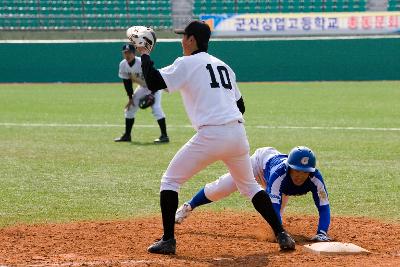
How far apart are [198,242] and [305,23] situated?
29.5m

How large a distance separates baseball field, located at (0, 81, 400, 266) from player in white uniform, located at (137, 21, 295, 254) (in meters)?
0.41

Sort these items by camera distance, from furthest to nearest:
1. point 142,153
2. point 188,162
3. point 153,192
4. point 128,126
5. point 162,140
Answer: point 128,126 → point 162,140 → point 142,153 → point 153,192 → point 188,162

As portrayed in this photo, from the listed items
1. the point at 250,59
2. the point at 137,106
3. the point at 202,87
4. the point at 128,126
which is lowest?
the point at 250,59

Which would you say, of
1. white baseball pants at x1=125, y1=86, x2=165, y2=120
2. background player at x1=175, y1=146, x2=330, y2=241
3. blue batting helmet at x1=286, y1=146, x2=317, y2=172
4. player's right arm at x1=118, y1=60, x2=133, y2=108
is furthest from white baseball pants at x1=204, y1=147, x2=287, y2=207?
player's right arm at x1=118, y1=60, x2=133, y2=108

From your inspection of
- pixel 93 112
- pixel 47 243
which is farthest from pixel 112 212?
pixel 93 112

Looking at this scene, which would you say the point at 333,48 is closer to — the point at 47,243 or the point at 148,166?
the point at 148,166

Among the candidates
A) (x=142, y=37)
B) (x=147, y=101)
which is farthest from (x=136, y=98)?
(x=142, y=37)

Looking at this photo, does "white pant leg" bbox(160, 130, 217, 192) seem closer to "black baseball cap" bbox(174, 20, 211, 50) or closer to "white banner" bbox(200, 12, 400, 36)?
"black baseball cap" bbox(174, 20, 211, 50)

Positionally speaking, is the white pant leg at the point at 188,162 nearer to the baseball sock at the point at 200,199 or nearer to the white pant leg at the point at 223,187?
the white pant leg at the point at 223,187

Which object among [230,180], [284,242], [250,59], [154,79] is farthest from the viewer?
[250,59]

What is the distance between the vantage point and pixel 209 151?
6.01 m

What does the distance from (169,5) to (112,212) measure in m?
31.0

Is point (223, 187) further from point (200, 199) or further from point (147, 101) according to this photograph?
point (147, 101)

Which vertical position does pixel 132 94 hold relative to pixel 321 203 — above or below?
below
